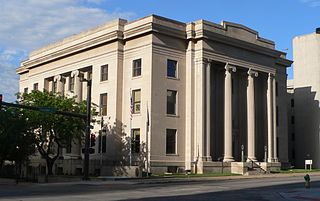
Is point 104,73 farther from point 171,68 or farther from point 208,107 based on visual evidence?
point 208,107

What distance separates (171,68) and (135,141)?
8.92 metres

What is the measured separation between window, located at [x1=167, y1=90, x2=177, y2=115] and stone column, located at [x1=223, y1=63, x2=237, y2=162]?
20.9 ft

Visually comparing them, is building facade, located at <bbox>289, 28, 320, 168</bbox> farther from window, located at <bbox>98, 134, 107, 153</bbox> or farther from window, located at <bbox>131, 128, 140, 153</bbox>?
window, located at <bbox>98, 134, 107, 153</bbox>

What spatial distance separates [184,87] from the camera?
55.6 m

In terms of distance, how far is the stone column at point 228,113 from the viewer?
56250 mm

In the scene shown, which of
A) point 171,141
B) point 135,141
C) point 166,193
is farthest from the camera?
point 171,141

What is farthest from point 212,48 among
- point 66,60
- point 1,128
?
point 1,128

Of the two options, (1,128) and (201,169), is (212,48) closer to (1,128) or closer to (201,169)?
(201,169)

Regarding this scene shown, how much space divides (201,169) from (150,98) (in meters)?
9.21

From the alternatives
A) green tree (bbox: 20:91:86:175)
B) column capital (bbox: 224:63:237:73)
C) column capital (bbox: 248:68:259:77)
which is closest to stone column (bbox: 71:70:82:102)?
green tree (bbox: 20:91:86:175)

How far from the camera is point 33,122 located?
47219mm

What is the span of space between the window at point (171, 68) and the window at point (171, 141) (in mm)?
6182

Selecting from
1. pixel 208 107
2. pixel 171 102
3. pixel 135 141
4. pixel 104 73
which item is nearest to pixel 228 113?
pixel 208 107

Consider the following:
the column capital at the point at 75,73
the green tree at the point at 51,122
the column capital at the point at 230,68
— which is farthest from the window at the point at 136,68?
the column capital at the point at 75,73
